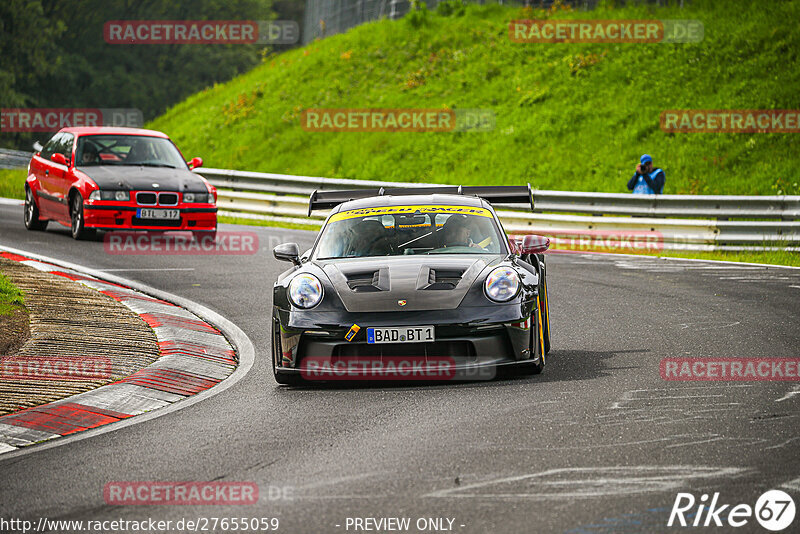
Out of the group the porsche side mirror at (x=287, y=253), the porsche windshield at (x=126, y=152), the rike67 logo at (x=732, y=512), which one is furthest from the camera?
the porsche windshield at (x=126, y=152)

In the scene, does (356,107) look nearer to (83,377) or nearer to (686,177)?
(686,177)

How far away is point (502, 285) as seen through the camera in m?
7.77

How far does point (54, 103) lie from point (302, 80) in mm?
27855

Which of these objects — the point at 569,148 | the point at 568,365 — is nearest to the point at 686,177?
the point at 569,148

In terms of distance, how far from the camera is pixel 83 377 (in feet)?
26.1

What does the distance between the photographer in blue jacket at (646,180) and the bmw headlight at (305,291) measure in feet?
40.2

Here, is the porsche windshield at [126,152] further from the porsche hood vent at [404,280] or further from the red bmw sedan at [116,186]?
the porsche hood vent at [404,280]

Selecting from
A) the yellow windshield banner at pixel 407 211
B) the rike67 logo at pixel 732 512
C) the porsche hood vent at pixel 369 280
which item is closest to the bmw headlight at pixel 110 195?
the yellow windshield banner at pixel 407 211

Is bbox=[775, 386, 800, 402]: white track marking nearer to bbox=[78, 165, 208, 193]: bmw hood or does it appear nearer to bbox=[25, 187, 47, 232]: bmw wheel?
bbox=[78, 165, 208, 193]: bmw hood

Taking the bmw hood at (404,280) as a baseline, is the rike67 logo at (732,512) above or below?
below

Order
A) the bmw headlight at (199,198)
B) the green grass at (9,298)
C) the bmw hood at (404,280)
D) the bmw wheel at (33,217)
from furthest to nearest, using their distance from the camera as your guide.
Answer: the bmw wheel at (33,217) → the bmw headlight at (199,198) → the green grass at (9,298) → the bmw hood at (404,280)

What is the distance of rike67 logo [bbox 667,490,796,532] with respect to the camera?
4.61 metres

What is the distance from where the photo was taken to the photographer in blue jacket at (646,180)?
63.3 feet

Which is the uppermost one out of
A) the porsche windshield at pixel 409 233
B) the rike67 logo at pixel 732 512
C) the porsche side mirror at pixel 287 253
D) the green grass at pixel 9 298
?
the porsche windshield at pixel 409 233
